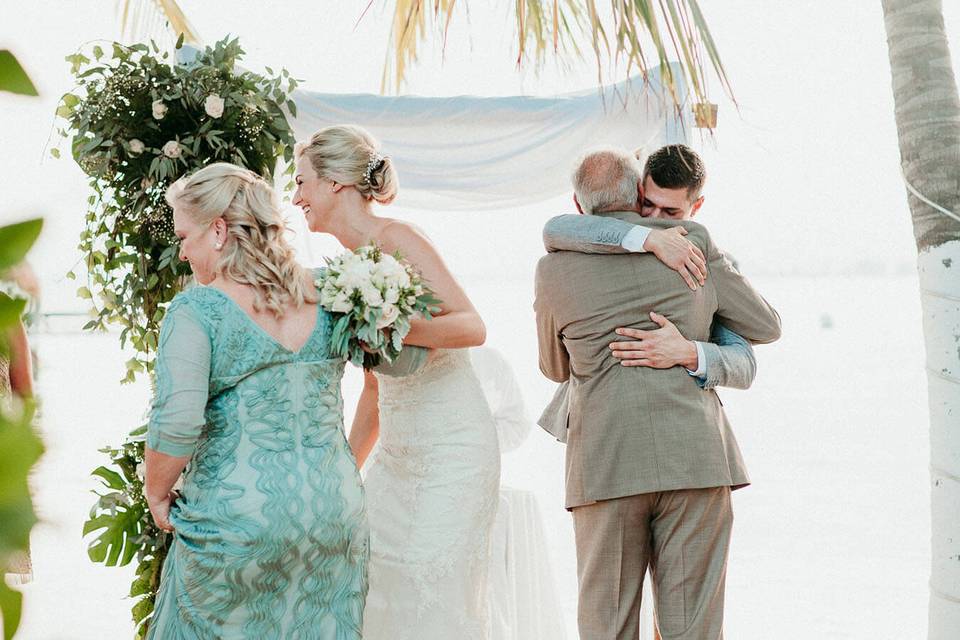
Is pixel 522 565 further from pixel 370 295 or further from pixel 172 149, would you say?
pixel 172 149

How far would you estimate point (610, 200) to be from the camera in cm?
305

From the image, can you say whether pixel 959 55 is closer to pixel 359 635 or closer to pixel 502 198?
pixel 502 198

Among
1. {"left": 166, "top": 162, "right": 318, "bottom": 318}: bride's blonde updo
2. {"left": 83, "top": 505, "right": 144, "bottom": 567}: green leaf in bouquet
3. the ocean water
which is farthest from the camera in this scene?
{"left": 83, "top": 505, "right": 144, "bottom": 567}: green leaf in bouquet

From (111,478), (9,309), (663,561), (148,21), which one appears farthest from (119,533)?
(9,309)

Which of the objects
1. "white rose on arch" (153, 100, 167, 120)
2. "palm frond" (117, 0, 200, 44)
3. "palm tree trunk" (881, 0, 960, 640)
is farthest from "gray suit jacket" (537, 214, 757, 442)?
"palm frond" (117, 0, 200, 44)

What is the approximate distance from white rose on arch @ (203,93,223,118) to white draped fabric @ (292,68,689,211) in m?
0.58

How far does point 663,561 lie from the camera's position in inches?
118

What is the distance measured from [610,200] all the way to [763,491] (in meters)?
7.96

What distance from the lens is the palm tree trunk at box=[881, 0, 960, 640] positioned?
9.93ft

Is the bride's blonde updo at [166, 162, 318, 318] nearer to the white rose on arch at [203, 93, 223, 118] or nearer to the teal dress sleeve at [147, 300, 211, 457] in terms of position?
the teal dress sleeve at [147, 300, 211, 457]

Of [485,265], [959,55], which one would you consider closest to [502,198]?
[485,265]

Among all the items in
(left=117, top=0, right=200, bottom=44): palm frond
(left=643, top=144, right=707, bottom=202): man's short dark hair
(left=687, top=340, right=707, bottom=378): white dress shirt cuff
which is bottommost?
(left=687, top=340, right=707, bottom=378): white dress shirt cuff

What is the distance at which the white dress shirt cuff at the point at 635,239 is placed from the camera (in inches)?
114

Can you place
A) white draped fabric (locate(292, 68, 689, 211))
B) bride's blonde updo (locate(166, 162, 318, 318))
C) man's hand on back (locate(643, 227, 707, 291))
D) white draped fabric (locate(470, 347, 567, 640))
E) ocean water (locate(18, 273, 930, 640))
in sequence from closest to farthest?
ocean water (locate(18, 273, 930, 640))
bride's blonde updo (locate(166, 162, 318, 318))
man's hand on back (locate(643, 227, 707, 291))
white draped fabric (locate(470, 347, 567, 640))
white draped fabric (locate(292, 68, 689, 211))
